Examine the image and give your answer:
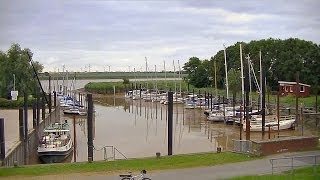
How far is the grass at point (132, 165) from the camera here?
2464 centimetres

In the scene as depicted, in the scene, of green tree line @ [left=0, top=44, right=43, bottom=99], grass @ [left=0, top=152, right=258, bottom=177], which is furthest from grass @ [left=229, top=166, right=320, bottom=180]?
green tree line @ [left=0, top=44, right=43, bottom=99]

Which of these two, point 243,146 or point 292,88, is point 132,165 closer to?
point 243,146

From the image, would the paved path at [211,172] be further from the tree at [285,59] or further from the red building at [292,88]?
the tree at [285,59]

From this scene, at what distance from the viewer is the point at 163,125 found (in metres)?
67.6

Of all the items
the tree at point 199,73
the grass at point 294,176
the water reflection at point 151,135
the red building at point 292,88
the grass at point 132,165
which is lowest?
the water reflection at point 151,135

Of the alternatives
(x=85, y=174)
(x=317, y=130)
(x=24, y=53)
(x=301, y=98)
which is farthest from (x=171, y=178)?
(x=24, y=53)

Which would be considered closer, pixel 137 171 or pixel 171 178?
pixel 171 178

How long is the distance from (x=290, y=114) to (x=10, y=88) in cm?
5180

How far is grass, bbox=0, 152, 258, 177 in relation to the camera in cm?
2464

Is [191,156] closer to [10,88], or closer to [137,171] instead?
[137,171]

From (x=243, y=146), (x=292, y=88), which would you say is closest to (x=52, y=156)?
(x=243, y=146)

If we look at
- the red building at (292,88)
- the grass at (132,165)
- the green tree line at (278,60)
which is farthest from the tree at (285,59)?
the grass at (132,165)

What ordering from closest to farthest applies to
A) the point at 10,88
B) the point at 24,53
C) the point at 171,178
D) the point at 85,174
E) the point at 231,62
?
1. the point at 171,178
2. the point at 85,174
3. the point at 10,88
4. the point at 24,53
5. the point at 231,62

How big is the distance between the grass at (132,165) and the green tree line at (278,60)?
51.1m
